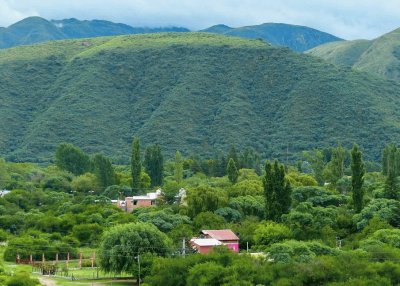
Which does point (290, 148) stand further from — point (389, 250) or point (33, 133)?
point (389, 250)

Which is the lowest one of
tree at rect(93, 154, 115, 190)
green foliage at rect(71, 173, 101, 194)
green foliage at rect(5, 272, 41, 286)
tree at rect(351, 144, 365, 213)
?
green foliage at rect(71, 173, 101, 194)

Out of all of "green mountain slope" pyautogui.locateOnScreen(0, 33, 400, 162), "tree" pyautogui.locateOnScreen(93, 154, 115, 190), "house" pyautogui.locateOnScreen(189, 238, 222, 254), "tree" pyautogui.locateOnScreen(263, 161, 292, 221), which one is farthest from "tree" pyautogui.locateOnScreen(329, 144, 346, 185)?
"green mountain slope" pyautogui.locateOnScreen(0, 33, 400, 162)

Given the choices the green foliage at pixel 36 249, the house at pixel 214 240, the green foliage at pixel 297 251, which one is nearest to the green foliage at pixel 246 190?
the house at pixel 214 240

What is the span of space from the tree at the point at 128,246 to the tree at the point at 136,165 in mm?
40307

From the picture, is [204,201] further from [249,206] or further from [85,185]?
[85,185]

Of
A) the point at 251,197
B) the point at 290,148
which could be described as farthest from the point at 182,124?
the point at 251,197

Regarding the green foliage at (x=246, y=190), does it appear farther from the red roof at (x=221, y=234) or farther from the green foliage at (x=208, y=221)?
the red roof at (x=221, y=234)

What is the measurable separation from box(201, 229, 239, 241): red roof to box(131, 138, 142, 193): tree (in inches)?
1305

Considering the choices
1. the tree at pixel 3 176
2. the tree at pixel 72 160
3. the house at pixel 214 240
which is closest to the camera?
the house at pixel 214 240

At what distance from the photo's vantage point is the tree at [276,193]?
6944 cm

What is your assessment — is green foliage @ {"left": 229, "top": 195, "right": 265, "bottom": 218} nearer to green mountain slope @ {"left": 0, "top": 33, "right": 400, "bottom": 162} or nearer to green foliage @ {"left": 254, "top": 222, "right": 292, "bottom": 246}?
green foliage @ {"left": 254, "top": 222, "right": 292, "bottom": 246}

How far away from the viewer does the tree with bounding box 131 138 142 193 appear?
100125 mm

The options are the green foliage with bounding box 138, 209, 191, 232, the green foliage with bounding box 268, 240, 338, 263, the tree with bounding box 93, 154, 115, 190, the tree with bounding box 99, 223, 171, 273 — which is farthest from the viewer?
the tree with bounding box 93, 154, 115, 190

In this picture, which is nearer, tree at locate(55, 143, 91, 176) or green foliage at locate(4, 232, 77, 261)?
green foliage at locate(4, 232, 77, 261)
